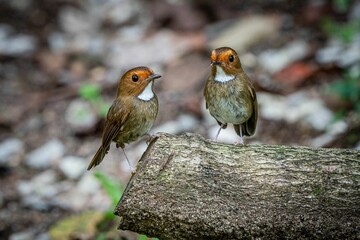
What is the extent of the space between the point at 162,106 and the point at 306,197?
13.8ft

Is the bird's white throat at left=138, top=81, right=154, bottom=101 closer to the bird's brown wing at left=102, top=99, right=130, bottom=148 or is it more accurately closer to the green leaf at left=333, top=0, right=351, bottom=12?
the bird's brown wing at left=102, top=99, right=130, bottom=148

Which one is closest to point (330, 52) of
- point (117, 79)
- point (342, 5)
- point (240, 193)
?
point (342, 5)

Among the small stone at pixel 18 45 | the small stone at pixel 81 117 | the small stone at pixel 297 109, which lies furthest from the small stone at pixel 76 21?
the small stone at pixel 297 109

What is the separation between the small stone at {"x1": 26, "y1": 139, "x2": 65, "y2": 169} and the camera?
24.1 ft

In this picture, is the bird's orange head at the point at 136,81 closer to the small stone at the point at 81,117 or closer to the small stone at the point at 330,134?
the small stone at the point at 330,134

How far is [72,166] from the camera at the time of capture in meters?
7.20

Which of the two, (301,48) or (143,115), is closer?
(143,115)

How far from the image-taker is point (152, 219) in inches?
145

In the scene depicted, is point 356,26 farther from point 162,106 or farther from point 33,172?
point 33,172

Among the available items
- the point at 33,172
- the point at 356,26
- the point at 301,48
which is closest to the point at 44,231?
the point at 33,172

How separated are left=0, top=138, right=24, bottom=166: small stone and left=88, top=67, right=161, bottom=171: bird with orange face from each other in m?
2.86

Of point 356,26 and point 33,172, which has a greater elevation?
point 356,26

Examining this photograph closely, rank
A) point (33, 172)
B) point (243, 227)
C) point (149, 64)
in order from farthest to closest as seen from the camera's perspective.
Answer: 1. point (149, 64)
2. point (33, 172)
3. point (243, 227)

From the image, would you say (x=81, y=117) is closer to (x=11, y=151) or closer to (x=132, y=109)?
(x=11, y=151)
